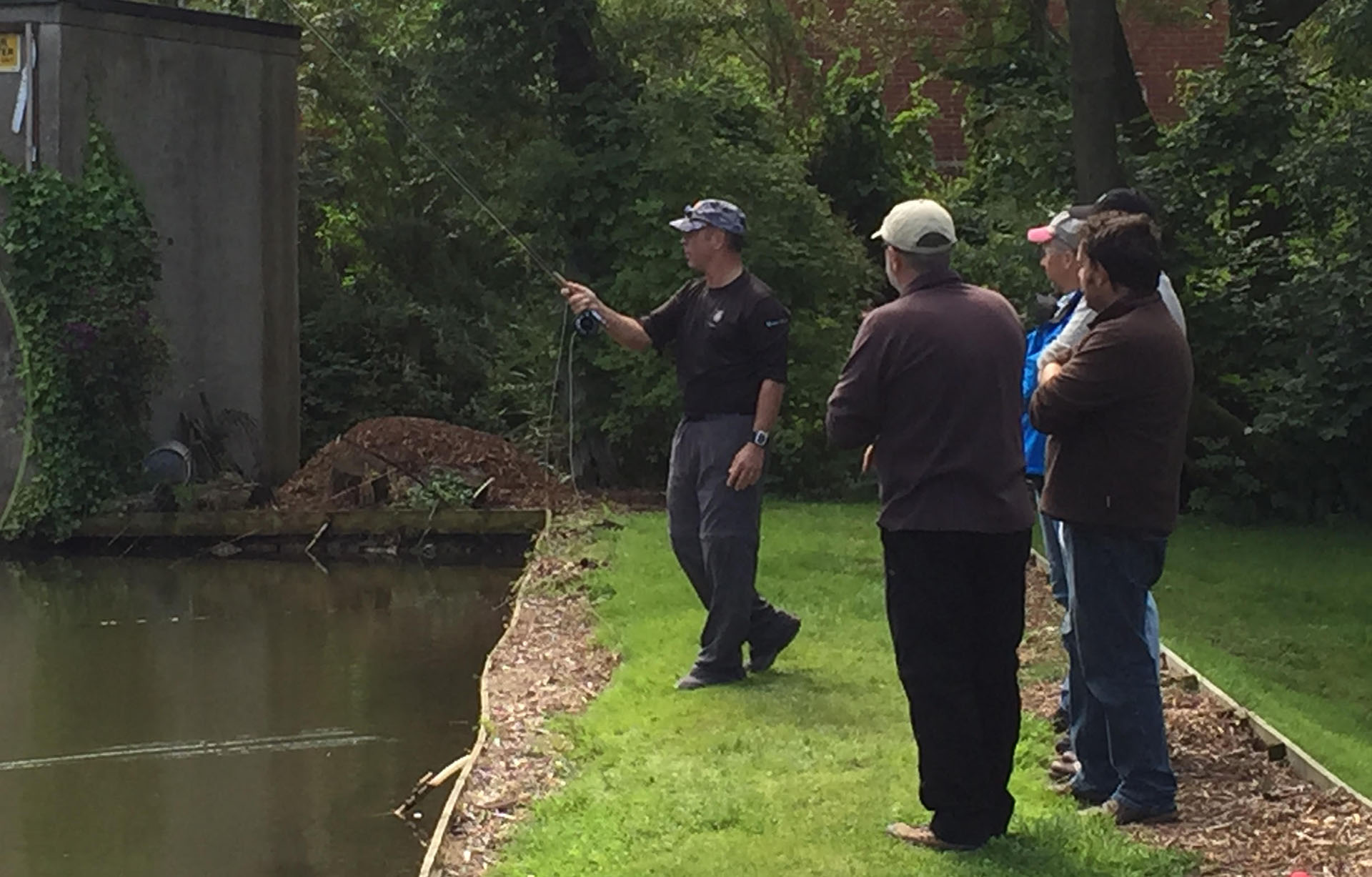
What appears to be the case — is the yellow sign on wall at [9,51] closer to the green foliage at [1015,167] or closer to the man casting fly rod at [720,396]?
the green foliage at [1015,167]

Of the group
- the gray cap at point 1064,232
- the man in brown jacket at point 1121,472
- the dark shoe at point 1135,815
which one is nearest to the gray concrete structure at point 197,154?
the gray cap at point 1064,232

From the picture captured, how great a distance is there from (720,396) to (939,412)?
2.21 metres

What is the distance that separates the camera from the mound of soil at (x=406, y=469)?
551 inches

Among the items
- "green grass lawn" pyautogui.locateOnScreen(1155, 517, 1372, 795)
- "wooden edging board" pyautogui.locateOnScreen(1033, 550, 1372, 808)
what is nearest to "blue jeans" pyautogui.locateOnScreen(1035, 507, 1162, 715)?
"wooden edging board" pyautogui.locateOnScreen(1033, 550, 1372, 808)

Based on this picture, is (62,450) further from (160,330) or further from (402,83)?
(402,83)

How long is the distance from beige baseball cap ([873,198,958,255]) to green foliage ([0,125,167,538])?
996cm

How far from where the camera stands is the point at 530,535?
13625 millimetres

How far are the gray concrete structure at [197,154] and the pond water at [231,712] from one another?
284cm

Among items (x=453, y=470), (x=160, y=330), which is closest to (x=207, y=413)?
(x=160, y=330)

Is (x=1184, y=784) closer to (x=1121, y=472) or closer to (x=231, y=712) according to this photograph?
(x=1121, y=472)

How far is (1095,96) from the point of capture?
12719 millimetres

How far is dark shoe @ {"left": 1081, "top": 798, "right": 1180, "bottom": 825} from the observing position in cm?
509

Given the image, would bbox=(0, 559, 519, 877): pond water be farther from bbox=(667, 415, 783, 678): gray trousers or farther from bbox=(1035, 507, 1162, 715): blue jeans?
bbox=(1035, 507, 1162, 715): blue jeans

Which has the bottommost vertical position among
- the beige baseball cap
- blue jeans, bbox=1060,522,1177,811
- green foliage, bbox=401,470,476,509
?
green foliage, bbox=401,470,476,509
